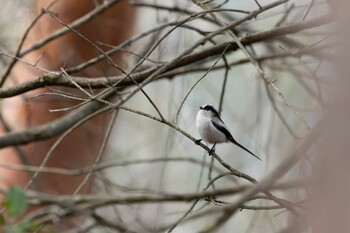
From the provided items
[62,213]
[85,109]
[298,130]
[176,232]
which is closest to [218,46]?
[85,109]

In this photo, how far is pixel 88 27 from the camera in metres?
4.80

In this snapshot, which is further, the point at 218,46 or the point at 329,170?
the point at 218,46

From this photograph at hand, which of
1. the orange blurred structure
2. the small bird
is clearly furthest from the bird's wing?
the orange blurred structure

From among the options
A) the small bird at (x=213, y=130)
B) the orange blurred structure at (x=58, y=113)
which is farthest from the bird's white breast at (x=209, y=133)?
the orange blurred structure at (x=58, y=113)

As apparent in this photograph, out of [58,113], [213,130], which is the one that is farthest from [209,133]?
[58,113]

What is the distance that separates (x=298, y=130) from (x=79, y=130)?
73.9 inches

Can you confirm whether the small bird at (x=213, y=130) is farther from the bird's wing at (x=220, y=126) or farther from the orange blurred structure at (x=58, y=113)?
the orange blurred structure at (x=58, y=113)

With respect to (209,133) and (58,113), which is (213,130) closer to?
(209,133)

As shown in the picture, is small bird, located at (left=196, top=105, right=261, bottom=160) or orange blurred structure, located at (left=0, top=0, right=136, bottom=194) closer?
small bird, located at (left=196, top=105, right=261, bottom=160)

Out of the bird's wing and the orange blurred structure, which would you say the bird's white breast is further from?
the orange blurred structure

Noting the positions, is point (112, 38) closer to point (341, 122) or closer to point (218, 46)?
point (218, 46)

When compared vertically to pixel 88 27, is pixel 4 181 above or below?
below

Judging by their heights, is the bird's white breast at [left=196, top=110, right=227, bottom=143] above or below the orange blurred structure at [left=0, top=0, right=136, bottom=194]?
below

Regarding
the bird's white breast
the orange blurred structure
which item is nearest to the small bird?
the bird's white breast
